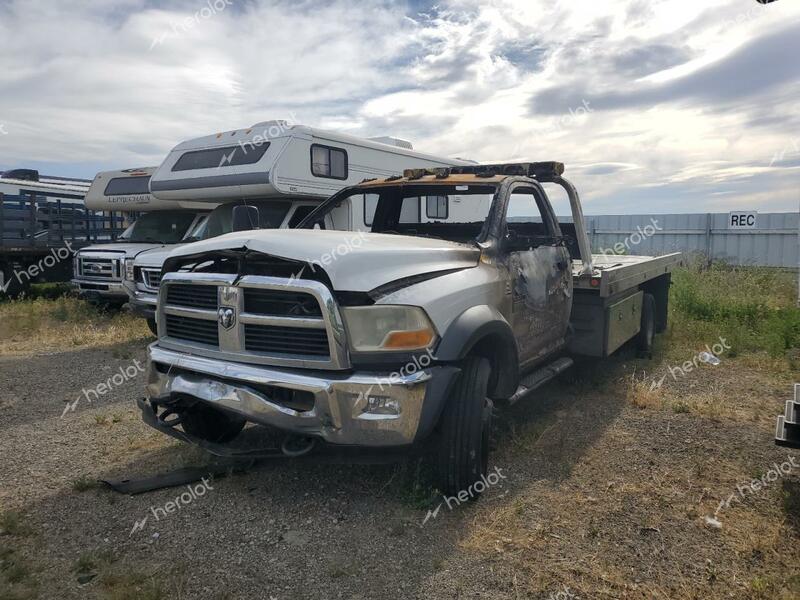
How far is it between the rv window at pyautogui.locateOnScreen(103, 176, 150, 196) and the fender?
31.2 ft

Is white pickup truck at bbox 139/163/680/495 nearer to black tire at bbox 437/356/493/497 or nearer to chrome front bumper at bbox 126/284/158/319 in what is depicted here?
black tire at bbox 437/356/493/497

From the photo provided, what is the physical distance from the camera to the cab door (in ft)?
14.4

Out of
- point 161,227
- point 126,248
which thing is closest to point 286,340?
point 126,248

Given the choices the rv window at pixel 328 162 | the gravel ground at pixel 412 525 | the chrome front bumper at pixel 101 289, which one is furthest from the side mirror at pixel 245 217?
the chrome front bumper at pixel 101 289

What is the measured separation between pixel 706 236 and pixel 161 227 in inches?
603

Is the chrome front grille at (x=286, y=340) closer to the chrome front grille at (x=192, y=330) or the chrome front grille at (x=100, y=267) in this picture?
the chrome front grille at (x=192, y=330)

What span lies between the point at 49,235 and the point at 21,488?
433 inches

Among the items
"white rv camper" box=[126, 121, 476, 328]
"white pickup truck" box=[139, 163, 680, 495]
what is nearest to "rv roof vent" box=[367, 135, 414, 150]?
"white rv camper" box=[126, 121, 476, 328]

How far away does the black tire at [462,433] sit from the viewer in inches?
140

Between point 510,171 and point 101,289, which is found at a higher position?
point 510,171

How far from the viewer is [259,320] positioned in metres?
3.42

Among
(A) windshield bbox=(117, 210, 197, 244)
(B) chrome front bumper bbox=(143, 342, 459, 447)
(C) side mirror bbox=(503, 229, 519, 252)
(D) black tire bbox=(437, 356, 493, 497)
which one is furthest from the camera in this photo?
(A) windshield bbox=(117, 210, 197, 244)

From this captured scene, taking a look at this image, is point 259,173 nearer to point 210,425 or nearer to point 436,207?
point 436,207

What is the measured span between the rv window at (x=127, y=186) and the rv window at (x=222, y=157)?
2336 millimetres
